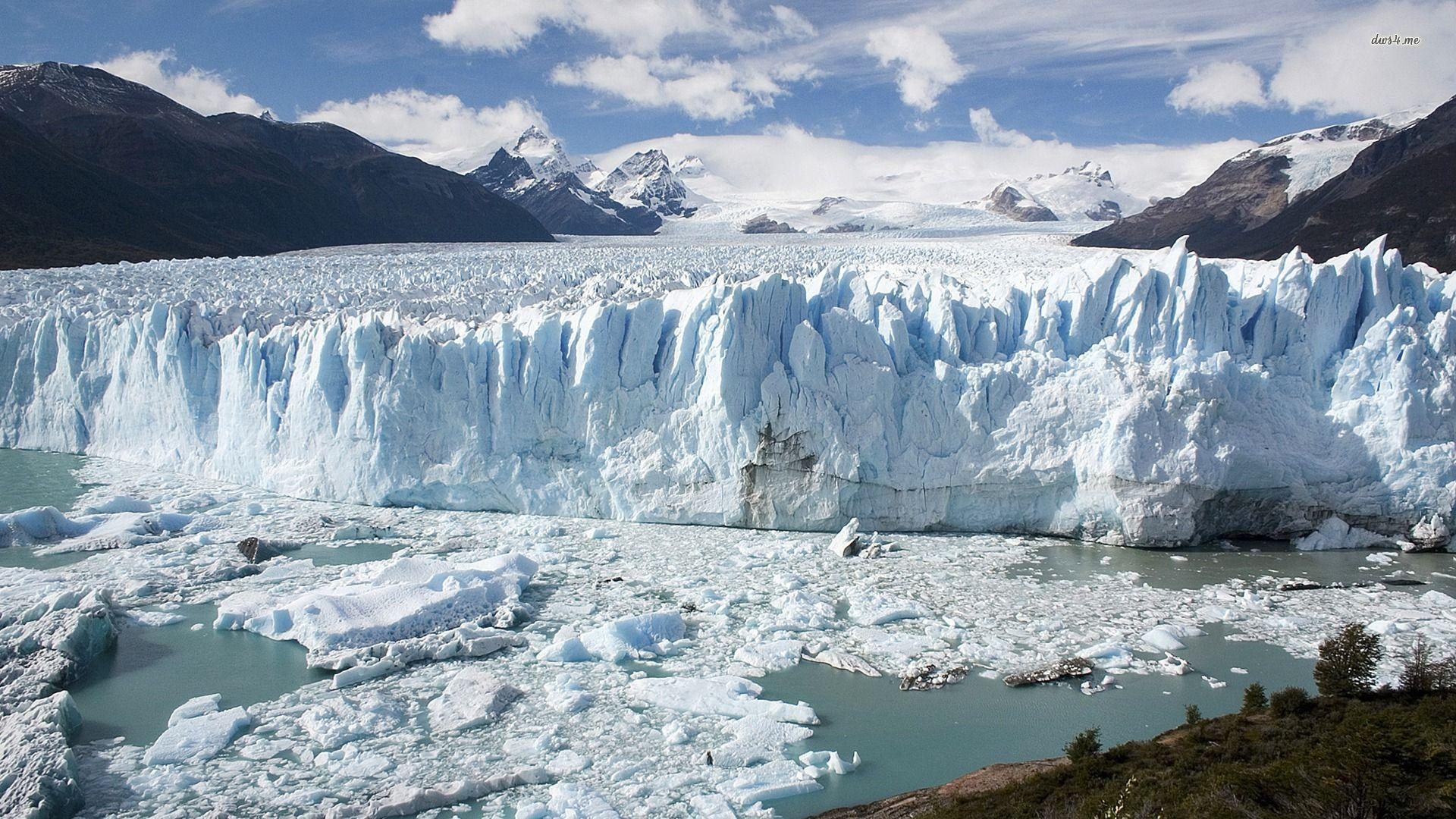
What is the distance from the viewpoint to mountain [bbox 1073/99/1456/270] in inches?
1147

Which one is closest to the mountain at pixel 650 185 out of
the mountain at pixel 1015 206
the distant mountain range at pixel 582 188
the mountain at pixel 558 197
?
the distant mountain range at pixel 582 188

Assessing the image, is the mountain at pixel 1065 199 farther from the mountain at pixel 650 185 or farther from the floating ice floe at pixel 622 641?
the floating ice floe at pixel 622 641

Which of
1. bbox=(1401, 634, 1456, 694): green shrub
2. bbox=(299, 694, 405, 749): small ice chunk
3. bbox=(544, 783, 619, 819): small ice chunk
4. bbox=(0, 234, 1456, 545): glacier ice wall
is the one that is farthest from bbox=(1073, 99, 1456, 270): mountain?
bbox=(299, 694, 405, 749): small ice chunk

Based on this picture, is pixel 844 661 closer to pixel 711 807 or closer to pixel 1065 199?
pixel 711 807

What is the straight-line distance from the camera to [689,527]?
37.6 ft

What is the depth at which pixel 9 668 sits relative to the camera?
23.5 ft

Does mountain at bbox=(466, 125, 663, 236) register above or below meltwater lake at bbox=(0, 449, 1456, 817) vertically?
above

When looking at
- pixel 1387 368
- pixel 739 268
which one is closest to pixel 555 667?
pixel 1387 368

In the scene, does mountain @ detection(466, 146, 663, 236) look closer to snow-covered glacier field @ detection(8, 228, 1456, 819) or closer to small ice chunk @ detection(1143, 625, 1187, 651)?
snow-covered glacier field @ detection(8, 228, 1456, 819)

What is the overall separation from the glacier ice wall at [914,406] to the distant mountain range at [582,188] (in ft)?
191

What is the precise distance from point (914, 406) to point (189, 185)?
4274 centimetres

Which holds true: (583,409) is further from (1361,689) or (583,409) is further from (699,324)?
(1361,689)

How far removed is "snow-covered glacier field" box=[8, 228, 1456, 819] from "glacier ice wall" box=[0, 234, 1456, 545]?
1.9 inches

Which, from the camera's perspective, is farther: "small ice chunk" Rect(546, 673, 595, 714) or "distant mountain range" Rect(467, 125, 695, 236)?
"distant mountain range" Rect(467, 125, 695, 236)
